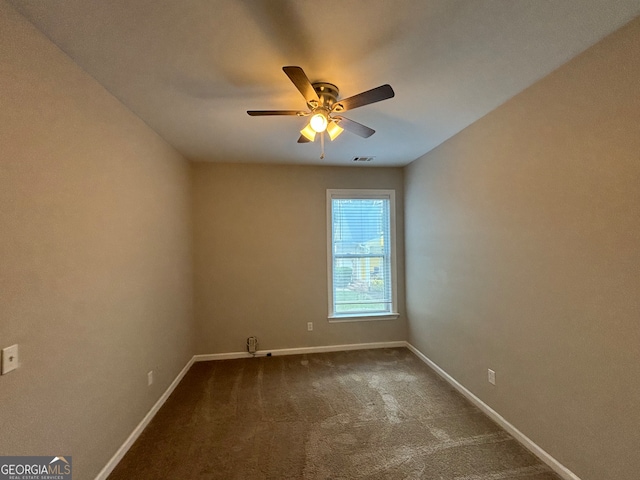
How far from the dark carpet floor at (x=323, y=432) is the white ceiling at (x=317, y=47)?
255cm

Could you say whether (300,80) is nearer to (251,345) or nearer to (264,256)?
(264,256)

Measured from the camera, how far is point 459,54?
1539 mm

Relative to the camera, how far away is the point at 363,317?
12.6 feet

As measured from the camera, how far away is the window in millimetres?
3852

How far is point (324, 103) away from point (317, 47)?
0.38 m

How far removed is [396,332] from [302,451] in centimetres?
235

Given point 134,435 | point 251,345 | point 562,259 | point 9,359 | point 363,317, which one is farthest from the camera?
point 363,317

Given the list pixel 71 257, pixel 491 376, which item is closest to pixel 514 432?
pixel 491 376

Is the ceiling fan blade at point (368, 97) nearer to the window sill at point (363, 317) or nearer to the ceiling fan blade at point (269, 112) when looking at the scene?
the ceiling fan blade at point (269, 112)

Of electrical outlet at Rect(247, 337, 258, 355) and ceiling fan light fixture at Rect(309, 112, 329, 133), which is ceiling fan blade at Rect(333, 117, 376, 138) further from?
electrical outlet at Rect(247, 337, 258, 355)

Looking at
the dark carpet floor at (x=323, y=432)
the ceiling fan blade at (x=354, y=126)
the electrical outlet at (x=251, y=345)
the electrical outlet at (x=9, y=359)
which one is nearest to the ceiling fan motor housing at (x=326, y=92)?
the ceiling fan blade at (x=354, y=126)

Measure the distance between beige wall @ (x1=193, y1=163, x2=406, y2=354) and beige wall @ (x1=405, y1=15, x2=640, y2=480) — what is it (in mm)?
1736

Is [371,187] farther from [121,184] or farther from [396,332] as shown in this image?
[121,184]

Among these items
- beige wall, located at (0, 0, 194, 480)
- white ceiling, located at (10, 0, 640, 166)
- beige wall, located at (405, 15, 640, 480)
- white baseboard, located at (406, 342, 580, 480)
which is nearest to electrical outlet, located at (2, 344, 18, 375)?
beige wall, located at (0, 0, 194, 480)
